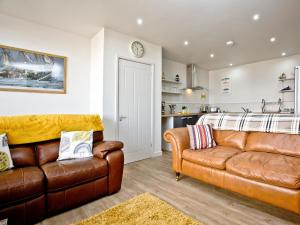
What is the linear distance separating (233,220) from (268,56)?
15.5 feet

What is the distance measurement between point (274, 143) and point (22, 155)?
315cm

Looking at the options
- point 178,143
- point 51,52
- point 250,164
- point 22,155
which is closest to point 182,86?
point 178,143

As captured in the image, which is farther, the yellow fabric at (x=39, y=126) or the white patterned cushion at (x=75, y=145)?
the white patterned cushion at (x=75, y=145)

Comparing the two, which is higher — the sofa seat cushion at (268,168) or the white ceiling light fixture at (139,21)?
the white ceiling light fixture at (139,21)

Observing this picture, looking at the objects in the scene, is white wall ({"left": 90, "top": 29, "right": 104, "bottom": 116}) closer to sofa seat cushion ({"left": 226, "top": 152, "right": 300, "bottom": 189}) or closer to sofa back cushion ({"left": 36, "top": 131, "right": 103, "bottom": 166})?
sofa back cushion ({"left": 36, "top": 131, "right": 103, "bottom": 166})

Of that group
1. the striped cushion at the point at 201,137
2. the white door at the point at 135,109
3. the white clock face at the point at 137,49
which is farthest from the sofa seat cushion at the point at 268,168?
the white clock face at the point at 137,49

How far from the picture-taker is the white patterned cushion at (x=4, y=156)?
5.65ft

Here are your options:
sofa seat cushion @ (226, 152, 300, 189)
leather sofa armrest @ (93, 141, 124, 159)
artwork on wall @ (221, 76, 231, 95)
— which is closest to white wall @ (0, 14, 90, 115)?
leather sofa armrest @ (93, 141, 124, 159)

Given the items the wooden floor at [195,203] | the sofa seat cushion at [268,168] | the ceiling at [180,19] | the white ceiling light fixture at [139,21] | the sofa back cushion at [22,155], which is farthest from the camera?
the white ceiling light fixture at [139,21]

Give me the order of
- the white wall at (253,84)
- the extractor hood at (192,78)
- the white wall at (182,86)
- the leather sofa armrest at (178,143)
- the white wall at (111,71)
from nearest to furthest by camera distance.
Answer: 1. the leather sofa armrest at (178,143)
2. the white wall at (111,71)
3. the white wall at (253,84)
4. the white wall at (182,86)
5. the extractor hood at (192,78)

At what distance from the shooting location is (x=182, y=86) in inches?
218

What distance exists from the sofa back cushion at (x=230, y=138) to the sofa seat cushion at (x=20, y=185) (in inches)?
97.2

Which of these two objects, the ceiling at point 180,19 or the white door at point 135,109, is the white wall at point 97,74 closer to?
the ceiling at point 180,19

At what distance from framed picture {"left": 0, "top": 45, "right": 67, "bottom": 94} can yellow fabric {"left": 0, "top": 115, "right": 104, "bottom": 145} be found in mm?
888
